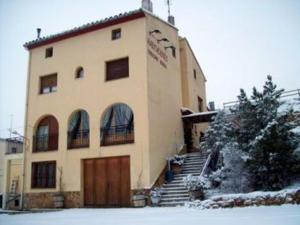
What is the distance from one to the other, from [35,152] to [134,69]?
7.51 metres

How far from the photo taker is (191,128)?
2061 centimetres

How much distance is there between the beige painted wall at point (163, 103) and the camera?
52.2 ft

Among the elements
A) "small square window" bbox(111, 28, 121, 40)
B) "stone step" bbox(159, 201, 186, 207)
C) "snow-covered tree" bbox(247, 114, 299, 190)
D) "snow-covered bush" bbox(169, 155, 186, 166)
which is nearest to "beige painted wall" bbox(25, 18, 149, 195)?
"small square window" bbox(111, 28, 121, 40)

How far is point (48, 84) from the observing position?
63.5 feet

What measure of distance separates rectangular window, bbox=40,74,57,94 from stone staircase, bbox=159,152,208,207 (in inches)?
343

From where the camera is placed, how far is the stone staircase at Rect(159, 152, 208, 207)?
45.0 feet

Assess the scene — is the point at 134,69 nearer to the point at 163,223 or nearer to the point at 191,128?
the point at 191,128

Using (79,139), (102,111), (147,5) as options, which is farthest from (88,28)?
(79,139)

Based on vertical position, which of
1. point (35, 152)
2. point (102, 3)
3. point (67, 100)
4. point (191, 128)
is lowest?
point (35, 152)

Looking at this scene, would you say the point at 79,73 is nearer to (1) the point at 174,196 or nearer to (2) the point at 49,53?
(2) the point at 49,53

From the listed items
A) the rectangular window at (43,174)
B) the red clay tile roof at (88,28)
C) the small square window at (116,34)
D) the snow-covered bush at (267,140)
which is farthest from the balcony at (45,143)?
the snow-covered bush at (267,140)

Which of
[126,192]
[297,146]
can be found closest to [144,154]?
[126,192]

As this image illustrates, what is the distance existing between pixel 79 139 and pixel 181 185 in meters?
6.12

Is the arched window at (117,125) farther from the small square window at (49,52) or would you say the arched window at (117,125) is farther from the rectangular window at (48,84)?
the small square window at (49,52)
